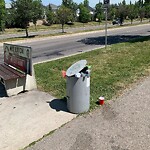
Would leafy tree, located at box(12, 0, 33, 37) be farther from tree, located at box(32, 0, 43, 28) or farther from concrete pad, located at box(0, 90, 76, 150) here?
concrete pad, located at box(0, 90, 76, 150)

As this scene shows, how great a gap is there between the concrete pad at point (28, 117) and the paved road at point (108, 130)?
0.87 ft

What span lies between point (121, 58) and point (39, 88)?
15.0 ft

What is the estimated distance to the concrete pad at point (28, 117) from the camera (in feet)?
13.5

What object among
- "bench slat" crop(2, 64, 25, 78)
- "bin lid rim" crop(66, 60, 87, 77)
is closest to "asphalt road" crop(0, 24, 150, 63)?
"bench slat" crop(2, 64, 25, 78)

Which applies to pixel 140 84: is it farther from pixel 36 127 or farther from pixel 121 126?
pixel 36 127

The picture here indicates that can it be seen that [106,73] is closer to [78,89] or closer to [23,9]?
[78,89]

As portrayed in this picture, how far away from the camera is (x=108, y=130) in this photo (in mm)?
4223

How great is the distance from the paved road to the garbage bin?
239mm

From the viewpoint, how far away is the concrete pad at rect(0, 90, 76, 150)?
13.5ft

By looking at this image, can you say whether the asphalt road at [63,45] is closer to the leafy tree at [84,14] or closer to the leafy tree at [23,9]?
the leafy tree at [23,9]

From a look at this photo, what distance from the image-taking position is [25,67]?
625 cm

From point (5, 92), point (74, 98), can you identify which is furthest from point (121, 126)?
point (5, 92)

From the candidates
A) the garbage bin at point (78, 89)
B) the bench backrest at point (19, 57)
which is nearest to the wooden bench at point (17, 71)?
the bench backrest at point (19, 57)

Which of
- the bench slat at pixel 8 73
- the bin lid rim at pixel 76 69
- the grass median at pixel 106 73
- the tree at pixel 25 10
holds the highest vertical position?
the tree at pixel 25 10
